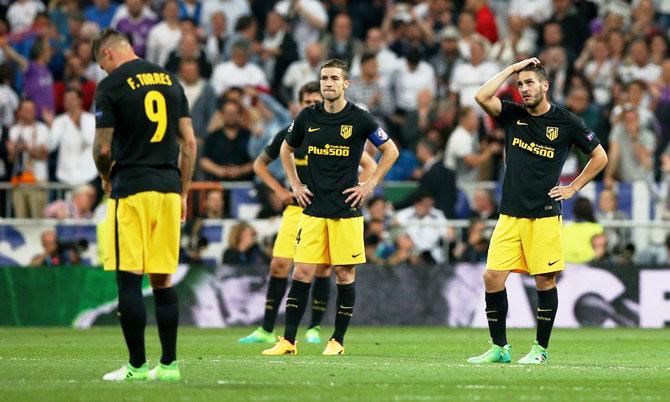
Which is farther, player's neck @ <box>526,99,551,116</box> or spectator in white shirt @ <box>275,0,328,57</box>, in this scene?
spectator in white shirt @ <box>275,0,328,57</box>

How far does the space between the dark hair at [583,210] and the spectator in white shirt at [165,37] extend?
795cm

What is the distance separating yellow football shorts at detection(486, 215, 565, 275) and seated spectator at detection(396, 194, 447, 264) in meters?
8.67

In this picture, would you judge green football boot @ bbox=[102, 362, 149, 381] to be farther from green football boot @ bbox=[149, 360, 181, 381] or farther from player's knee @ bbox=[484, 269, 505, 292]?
player's knee @ bbox=[484, 269, 505, 292]

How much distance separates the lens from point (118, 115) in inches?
412

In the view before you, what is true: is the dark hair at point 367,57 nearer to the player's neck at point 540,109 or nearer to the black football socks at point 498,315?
the player's neck at point 540,109

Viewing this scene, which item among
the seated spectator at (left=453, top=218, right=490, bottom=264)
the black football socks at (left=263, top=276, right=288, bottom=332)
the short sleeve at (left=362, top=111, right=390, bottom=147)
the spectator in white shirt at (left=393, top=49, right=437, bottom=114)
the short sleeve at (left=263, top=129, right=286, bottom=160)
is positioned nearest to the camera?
the short sleeve at (left=362, top=111, right=390, bottom=147)

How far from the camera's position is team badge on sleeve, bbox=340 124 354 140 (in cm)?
1377

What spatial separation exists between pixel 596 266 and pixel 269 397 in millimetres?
12000

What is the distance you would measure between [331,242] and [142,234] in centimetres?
356

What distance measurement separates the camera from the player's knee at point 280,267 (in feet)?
53.1

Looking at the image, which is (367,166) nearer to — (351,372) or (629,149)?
(351,372)

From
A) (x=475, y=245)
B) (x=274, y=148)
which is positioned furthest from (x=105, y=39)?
(x=475, y=245)

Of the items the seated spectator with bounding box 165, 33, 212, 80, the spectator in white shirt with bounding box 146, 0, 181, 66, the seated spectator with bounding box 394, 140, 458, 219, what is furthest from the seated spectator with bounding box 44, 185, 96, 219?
the seated spectator with bounding box 394, 140, 458, 219

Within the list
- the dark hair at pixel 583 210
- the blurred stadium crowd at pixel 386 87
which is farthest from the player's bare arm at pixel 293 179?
the dark hair at pixel 583 210
